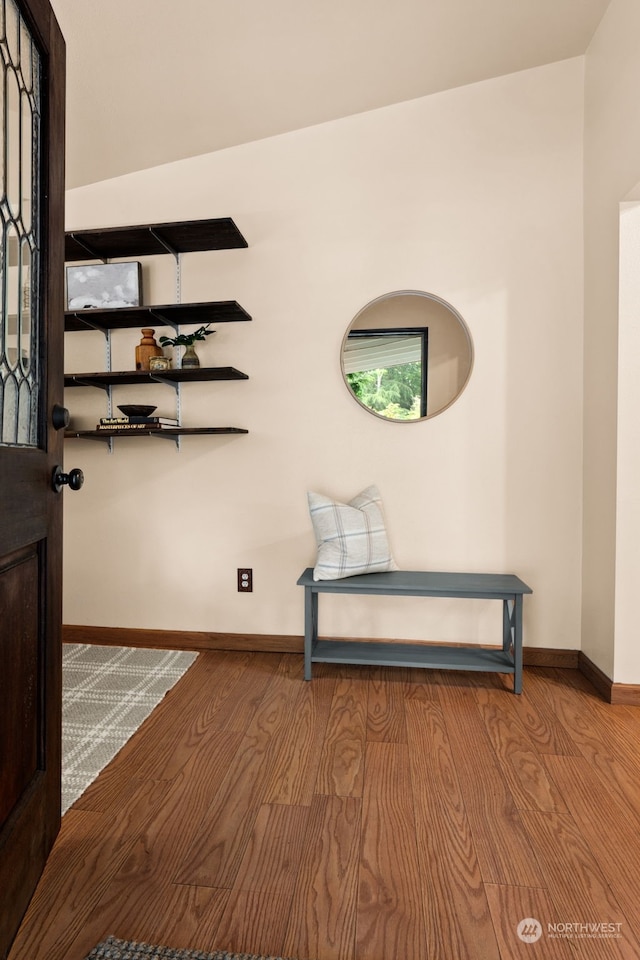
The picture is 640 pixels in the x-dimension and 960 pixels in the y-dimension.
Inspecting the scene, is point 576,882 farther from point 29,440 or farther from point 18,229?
point 18,229

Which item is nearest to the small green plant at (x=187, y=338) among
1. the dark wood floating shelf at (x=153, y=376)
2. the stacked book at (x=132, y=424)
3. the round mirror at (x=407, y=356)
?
the dark wood floating shelf at (x=153, y=376)

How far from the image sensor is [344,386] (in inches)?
104

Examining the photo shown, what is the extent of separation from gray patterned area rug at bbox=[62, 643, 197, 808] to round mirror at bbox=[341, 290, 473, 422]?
1.53m

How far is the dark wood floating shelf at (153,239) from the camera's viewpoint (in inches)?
94.1

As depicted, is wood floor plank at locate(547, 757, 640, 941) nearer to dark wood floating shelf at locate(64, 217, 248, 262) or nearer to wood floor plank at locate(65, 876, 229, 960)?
wood floor plank at locate(65, 876, 229, 960)

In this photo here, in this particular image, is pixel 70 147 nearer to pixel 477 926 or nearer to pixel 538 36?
pixel 538 36

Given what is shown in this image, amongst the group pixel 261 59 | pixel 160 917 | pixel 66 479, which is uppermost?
pixel 261 59

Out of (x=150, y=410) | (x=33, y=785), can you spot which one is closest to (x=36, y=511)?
(x=33, y=785)

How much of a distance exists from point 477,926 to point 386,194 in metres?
2.66

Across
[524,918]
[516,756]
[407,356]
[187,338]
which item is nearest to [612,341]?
[407,356]

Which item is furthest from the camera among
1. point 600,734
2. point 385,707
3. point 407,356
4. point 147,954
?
point 407,356

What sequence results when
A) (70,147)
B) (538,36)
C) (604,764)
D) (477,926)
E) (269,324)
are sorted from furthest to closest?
(269,324)
(70,147)
(538,36)
(604,764)
(477,926)

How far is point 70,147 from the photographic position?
8.16 ft

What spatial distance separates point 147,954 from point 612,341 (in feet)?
7.69
